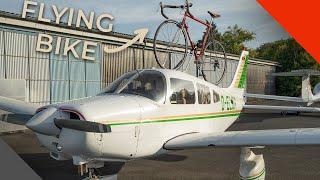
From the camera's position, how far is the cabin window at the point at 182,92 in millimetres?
7381

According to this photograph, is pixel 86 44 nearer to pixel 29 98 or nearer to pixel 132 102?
pixel 29 98

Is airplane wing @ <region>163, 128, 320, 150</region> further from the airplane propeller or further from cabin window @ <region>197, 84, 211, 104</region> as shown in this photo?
the airplane propeller

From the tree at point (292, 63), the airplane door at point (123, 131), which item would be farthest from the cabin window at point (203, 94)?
the tree at point (292, 63)

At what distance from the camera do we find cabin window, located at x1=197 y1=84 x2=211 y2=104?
26.8 ft

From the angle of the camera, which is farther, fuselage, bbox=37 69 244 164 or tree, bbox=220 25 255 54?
tree, bbox=220 25 255 54

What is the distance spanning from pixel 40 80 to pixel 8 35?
2.63 meters

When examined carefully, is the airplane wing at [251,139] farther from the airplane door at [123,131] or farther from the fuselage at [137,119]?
the airplane door at [123,131]

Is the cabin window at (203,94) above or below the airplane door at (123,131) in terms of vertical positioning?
above

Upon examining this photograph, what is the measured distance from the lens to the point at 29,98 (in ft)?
57.4

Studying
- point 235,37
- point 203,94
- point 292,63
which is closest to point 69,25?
point 203,94

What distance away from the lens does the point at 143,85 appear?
23.2 ft

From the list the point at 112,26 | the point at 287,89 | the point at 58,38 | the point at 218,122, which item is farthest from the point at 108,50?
the point at 287,89

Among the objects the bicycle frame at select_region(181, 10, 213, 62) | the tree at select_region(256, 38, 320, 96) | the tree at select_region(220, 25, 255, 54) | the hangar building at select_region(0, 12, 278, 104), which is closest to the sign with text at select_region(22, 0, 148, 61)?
the hangar building at select_region(0, 12, 278, 104)

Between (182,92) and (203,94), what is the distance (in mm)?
885
